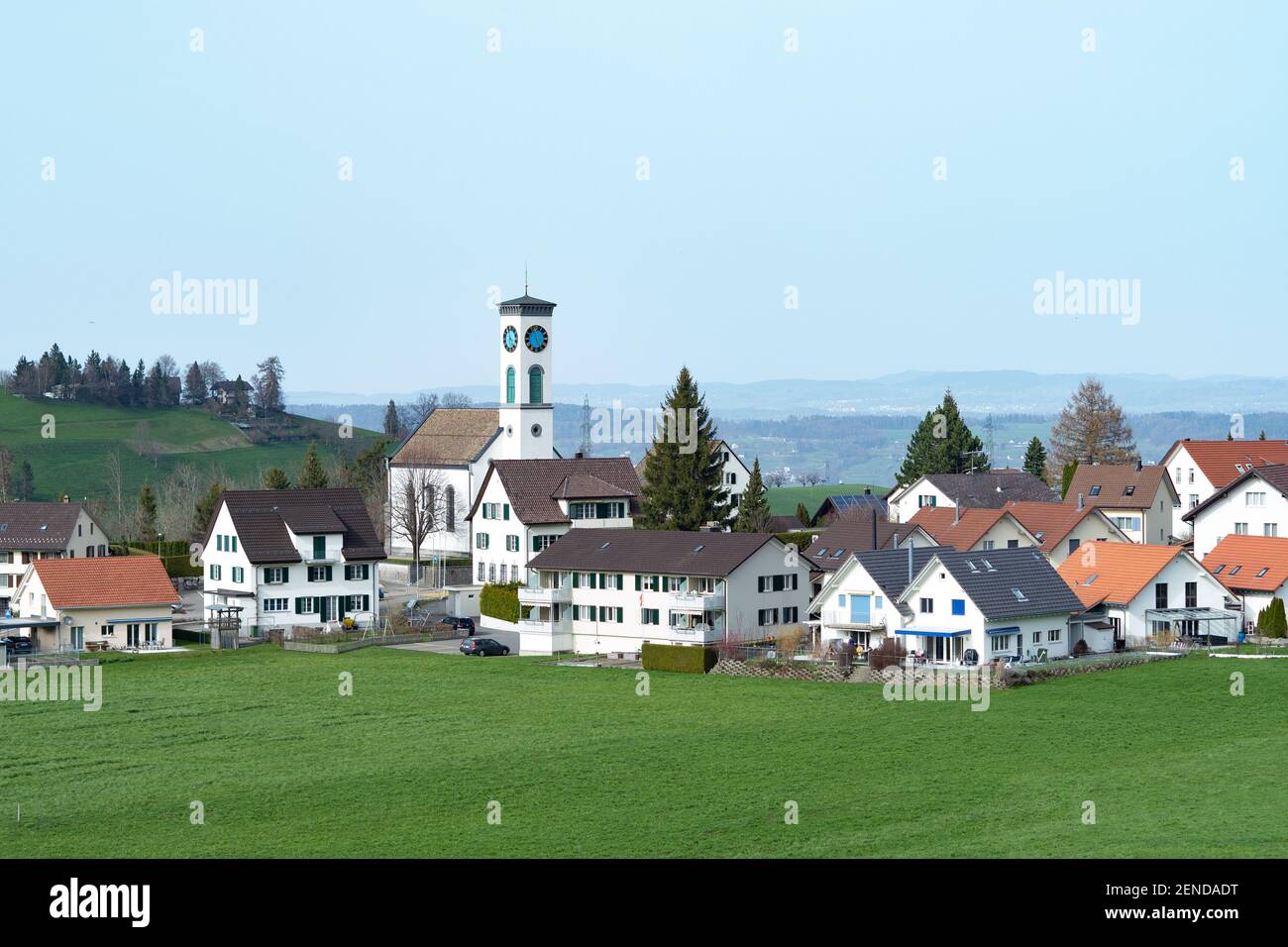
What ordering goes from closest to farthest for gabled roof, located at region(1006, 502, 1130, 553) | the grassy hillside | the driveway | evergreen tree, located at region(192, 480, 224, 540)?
the driveway → gabled roof, located at region(1006, 502, 1130, 553) → evergreen tree, located at region(192, 480, 224, 540) → the grassy hillside

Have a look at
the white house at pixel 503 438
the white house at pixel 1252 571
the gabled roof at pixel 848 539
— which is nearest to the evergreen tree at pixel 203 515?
the white house at pixel 503 438

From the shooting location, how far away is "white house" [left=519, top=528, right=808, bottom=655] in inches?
2574

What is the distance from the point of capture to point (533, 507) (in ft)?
277

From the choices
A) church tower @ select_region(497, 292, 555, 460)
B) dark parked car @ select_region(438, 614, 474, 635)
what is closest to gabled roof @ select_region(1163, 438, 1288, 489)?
church tower @ select_region(497, 292, 555, 460)

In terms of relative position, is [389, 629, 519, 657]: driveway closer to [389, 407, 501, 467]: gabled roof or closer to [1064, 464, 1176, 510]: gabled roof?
[389, 407, 501, 467]: gabled roof

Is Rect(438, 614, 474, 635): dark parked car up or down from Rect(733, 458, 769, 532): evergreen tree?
down

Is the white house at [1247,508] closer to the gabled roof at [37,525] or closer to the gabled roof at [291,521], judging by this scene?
the gabled roof at [291,521]

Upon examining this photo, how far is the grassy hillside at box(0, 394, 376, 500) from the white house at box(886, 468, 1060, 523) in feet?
276

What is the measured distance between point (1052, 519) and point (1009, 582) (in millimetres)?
17882

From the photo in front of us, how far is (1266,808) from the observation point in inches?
1396

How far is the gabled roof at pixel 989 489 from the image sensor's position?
9881 cm

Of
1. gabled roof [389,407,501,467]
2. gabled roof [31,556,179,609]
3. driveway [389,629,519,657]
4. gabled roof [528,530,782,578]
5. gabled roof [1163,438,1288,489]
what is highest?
gabled roof [389,407,501,467]
